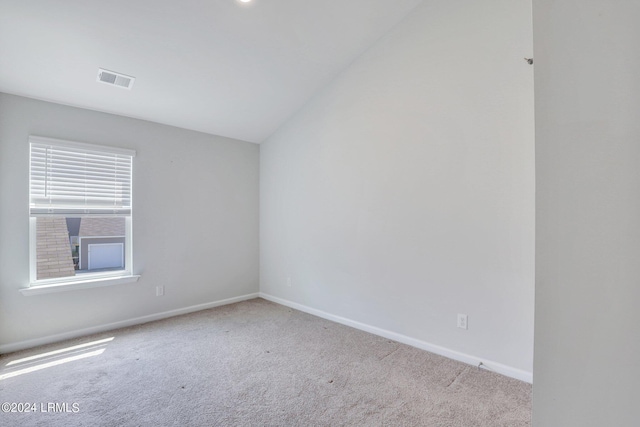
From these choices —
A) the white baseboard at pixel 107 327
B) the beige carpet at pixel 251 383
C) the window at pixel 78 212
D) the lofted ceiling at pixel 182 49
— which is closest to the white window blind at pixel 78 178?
the window at pixel 78 212

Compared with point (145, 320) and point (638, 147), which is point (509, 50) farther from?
point (145, 320)

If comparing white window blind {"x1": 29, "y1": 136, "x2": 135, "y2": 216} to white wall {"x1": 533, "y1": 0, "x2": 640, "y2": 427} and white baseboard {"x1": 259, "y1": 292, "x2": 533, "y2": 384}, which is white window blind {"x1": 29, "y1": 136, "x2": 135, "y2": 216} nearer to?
white baseboard {"x1": 259, "y1": 292, "x2": 533, "y2": 384}

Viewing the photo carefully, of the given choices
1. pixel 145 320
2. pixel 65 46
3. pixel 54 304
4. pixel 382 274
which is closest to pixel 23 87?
pixel 65 46

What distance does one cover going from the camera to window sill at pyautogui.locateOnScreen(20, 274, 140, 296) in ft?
9.43

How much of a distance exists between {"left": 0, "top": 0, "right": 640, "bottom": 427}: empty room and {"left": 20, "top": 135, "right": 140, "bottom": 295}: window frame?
20 millimetres

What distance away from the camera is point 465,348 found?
259 centimetres

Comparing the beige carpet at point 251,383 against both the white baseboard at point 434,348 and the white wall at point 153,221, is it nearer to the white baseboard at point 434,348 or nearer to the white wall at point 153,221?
the white baseboard at point 434,348

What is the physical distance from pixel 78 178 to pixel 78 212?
356mm

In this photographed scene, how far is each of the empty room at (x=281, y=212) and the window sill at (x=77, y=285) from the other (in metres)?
0.02

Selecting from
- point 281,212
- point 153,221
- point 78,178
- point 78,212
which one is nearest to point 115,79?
point 78,178

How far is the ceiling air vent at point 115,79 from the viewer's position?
2.75m

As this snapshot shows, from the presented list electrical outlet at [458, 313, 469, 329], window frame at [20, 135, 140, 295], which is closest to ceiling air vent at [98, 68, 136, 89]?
window frame at [20, 135, 140, 295]

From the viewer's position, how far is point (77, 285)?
3.10m

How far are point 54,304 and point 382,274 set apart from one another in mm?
3272
